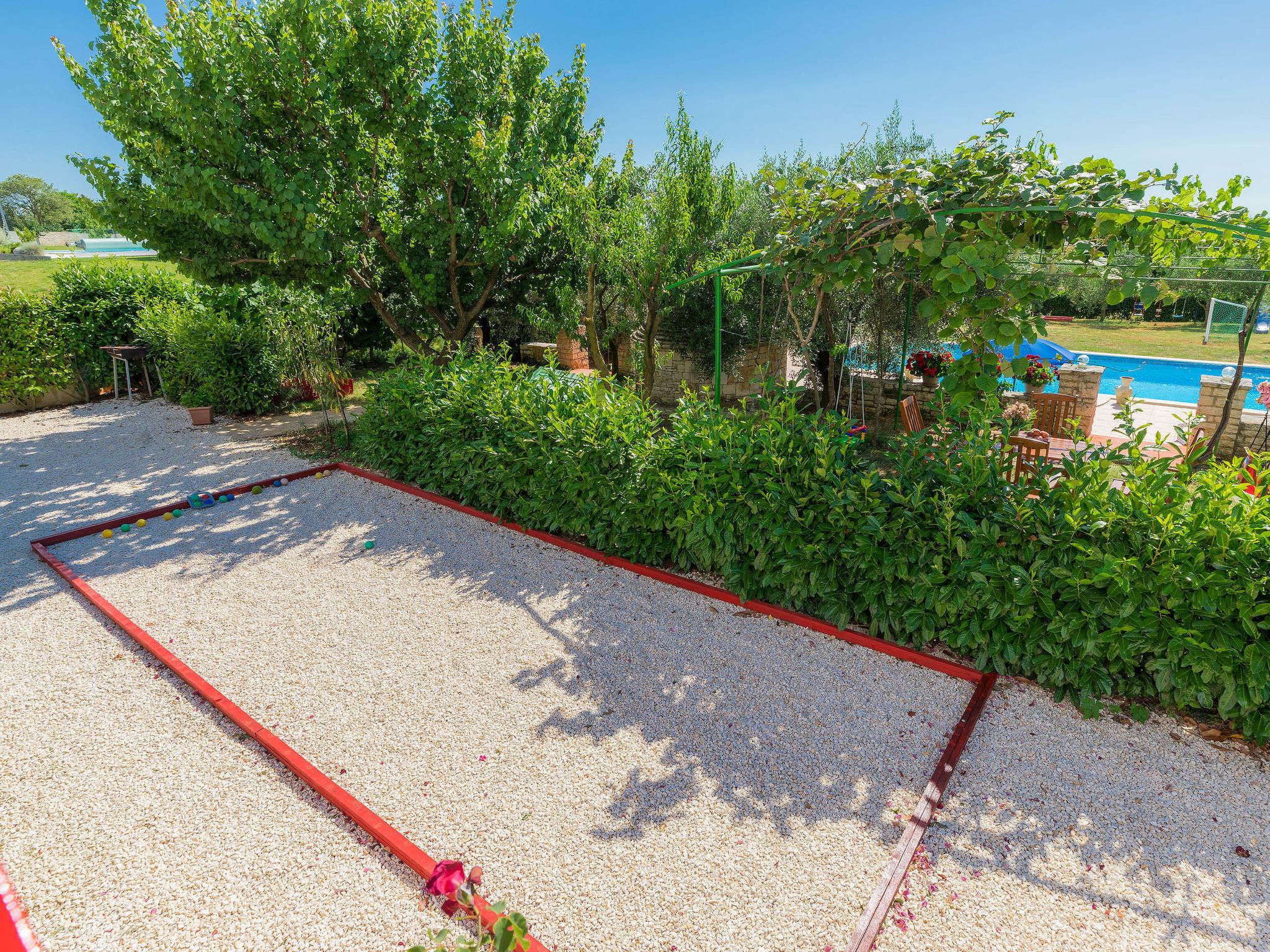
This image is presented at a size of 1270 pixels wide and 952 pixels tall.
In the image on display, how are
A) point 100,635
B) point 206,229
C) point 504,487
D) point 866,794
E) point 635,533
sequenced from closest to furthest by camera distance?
point 866,794
point 100,635
point 635,533
point 504,487
point 206,229

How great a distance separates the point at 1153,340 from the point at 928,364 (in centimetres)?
1557

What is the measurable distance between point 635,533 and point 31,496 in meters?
6.82

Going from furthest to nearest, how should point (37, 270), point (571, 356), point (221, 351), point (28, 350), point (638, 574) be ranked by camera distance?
point (37, 270) → point (571, 356) → point (28, 350) → point (221, 351) → point (638, 574)

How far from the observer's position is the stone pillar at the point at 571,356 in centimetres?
1377

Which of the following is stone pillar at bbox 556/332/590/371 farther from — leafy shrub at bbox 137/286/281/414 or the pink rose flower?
the pink rose flower

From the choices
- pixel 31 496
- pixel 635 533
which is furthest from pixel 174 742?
pixel 31 496

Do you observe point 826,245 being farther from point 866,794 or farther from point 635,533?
point 866,794

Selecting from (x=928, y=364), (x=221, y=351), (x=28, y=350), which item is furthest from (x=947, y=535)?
(x=28, y=350)

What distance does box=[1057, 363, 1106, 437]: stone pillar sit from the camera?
8312 millimetres

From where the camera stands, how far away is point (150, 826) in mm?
2615

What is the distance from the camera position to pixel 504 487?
18.1 feet

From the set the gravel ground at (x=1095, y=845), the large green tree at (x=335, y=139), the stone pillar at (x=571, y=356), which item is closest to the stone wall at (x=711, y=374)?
the stone pillar at (x=571, y=356)

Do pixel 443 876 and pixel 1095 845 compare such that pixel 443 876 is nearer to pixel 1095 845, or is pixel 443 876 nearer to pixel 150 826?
pixel 150 826

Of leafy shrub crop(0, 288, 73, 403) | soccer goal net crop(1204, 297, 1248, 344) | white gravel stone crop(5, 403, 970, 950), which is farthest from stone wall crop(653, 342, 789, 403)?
soccer goal net crop(1204, 297, 1248, 344)
